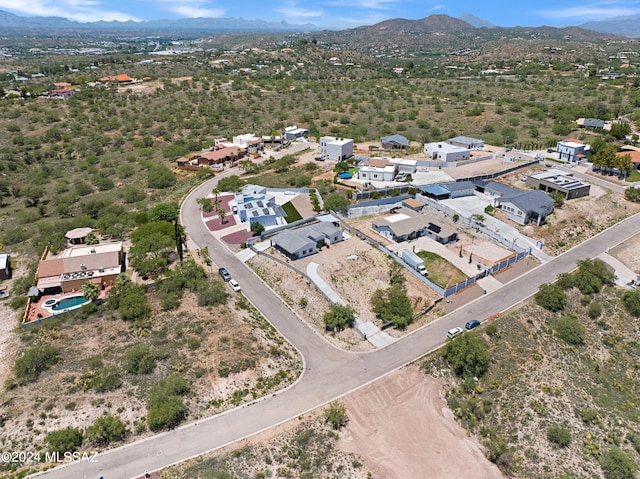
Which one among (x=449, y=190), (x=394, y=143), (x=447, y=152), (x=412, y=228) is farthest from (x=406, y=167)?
(x=412, y=228)

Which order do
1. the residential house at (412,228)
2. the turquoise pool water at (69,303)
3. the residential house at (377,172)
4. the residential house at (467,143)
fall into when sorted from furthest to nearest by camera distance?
the residential house at (467,143)
the residential house at (377,172)
the residential house at (412,228)
the turquoise pool water at (69,303)

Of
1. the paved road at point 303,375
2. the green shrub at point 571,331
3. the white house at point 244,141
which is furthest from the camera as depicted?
the white house at point 244,141

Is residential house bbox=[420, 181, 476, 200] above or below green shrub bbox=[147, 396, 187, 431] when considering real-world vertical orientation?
above

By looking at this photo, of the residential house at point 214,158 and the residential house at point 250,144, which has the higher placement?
the residential house at point 250,144

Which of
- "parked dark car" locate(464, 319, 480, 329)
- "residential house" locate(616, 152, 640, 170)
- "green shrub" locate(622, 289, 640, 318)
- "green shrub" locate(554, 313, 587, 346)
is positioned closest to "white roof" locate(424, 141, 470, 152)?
"residential house" locate(616, 152, 640, 170)

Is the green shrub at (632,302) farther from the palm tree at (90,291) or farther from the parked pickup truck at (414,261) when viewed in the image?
the palm tree at (90,291)

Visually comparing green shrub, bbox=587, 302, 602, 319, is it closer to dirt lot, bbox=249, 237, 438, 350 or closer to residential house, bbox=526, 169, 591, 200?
dirt lot, bbox=249, 237, 438, 350

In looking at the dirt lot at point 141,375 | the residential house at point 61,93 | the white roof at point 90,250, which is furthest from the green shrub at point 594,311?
the residential house at point 61,93
